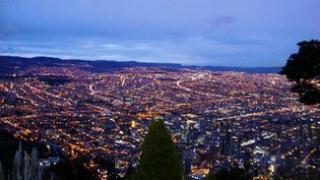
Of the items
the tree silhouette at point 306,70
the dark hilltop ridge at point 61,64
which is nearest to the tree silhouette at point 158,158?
the tree silhouette at point 306,70

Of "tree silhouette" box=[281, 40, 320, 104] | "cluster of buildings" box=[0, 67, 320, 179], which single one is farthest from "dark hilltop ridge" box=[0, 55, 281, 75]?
"tree silhouette" box=[281, 40, 320, 104]

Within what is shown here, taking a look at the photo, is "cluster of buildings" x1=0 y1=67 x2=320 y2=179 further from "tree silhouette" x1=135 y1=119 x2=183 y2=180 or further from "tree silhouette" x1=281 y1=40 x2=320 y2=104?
"tree silhouette" x1=135 y1=119 x2=183 y2=180

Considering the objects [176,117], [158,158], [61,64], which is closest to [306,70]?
[158,158]

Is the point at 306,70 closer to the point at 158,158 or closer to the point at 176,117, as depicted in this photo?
the point at 158,158

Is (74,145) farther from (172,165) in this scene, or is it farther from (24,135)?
(172,165)

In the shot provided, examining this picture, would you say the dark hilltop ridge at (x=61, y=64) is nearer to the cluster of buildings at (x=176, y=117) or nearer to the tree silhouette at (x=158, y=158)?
the cluster of buildings at (x=176, y=117)
